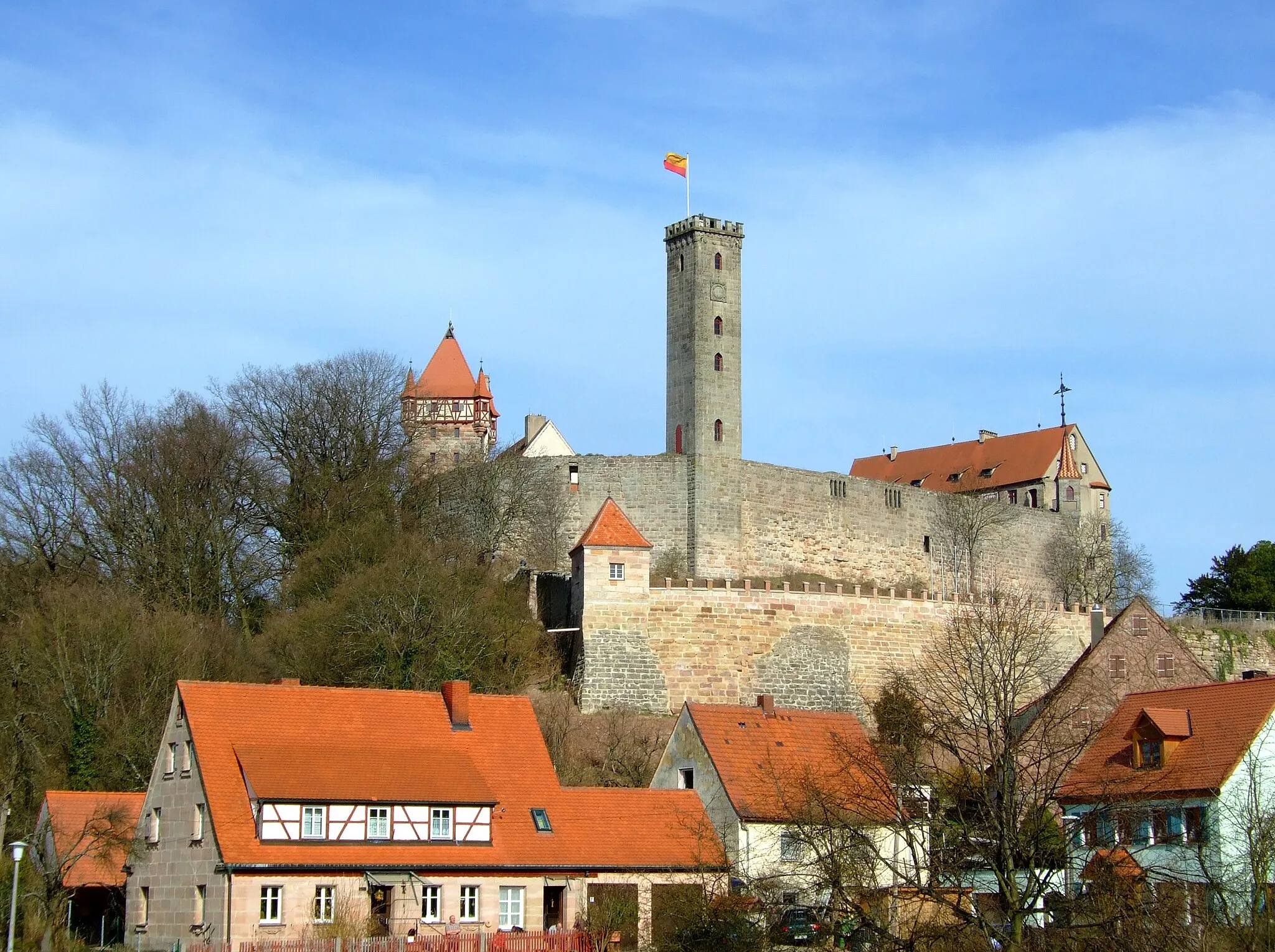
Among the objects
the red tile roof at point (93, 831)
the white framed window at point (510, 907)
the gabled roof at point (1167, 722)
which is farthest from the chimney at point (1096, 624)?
the red tile roof at point (93, 831)

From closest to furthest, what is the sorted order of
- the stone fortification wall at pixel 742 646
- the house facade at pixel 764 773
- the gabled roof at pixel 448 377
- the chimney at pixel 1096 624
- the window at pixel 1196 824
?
the window at pixel 1196 824 < the house facade at pixel 764 773 < the stone fortification wall at pixel 742 646 < the chimney at pixel 1096 624 < the gabled roof at pixel 448 377

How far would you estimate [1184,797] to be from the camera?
2923cm

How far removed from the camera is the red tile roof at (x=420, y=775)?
30250 mm

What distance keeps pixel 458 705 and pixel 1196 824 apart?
510 inches

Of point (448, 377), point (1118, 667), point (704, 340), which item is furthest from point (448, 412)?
point (1118, 667)

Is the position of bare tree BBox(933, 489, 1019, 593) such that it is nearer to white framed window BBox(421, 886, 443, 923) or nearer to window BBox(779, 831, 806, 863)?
window BBox(779, 831, 806, 863)

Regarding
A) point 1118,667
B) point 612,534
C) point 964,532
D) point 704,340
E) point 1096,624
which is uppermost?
point 704,340

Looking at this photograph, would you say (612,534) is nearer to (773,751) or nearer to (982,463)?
(773,751)

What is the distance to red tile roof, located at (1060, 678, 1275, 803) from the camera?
99.2 ft

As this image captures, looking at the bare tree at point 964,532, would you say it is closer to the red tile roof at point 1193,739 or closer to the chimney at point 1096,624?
the chimney at point 1096,624

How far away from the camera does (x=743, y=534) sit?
59.5m

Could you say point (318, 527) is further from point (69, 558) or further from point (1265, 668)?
point (1265, 668)

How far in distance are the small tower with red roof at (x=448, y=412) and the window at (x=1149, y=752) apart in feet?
106

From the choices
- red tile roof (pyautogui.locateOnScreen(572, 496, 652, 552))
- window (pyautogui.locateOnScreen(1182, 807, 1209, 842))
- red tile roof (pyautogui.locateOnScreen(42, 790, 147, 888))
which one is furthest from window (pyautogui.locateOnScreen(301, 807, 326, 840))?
red tile roof (pyautogui.locateOnScreen(572, 496, 652, 552))
